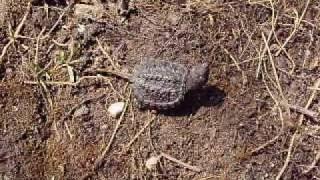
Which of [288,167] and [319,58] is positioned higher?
[319,58]

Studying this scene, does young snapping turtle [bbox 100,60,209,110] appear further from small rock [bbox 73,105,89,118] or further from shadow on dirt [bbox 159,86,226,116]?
small rock [bbox 73,105,89,118]

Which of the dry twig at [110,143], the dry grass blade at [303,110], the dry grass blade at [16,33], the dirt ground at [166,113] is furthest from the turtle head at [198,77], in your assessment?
the dry grass blade at [16,33]

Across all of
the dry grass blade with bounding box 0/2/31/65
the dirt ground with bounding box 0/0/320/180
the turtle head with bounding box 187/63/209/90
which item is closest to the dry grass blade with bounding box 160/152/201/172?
the dirt ground with bounding box 0/0/320/180

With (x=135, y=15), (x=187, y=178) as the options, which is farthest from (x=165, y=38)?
(x=187, y=178)

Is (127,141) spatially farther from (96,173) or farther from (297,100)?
(297,100)

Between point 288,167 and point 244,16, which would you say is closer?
point 288,167

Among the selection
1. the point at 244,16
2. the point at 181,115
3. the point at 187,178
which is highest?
the point at 244,16

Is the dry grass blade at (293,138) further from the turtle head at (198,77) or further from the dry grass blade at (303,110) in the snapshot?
the turtle head at (198,77)
